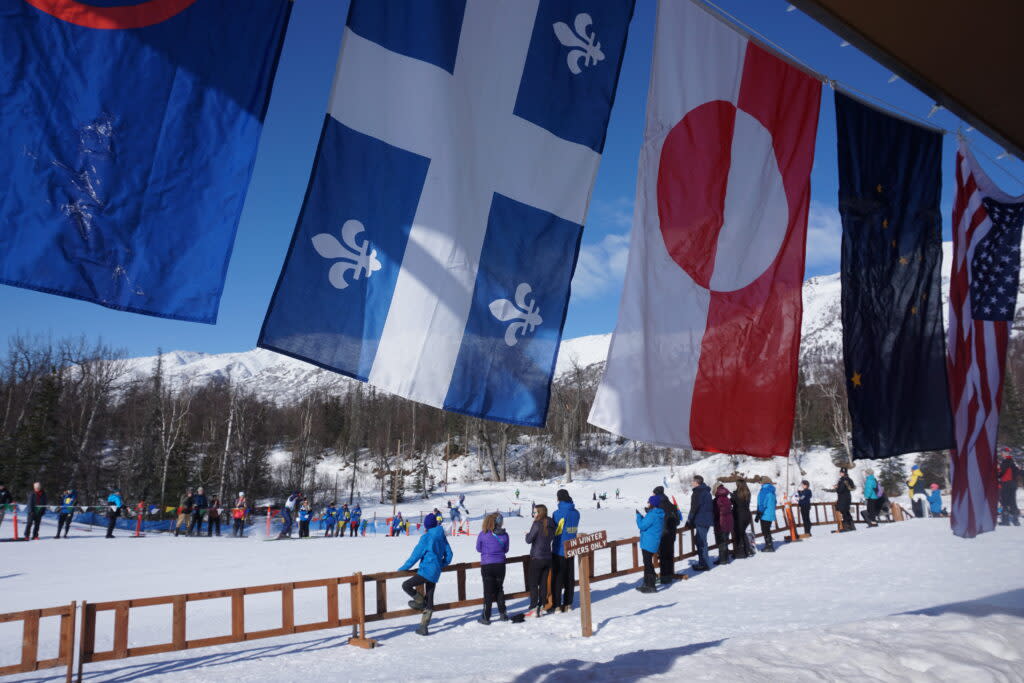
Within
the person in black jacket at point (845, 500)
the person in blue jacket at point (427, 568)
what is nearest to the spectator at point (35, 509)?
the person in blue jacket at point (427, 568)

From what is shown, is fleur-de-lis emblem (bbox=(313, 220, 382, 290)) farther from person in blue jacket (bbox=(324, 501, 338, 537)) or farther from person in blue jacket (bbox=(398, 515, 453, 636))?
person in blue jacket (bbox=(324, 501, 338, 537))

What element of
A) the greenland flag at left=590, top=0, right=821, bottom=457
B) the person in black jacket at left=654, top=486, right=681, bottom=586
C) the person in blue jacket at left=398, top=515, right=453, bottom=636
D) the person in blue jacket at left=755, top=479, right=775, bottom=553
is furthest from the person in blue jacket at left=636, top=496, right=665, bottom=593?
the greenland flag at left=590, top=0, right=821, bottom=457

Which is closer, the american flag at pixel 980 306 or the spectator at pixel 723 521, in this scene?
the american flag at pixel 980 306

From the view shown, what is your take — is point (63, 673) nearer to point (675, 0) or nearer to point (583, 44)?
point (583, 44)

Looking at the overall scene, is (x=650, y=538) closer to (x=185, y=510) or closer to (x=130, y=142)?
(x=130, y=142)

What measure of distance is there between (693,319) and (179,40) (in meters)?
3.57

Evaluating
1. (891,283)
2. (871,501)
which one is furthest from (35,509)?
(871,501)

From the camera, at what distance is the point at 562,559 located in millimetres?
10148

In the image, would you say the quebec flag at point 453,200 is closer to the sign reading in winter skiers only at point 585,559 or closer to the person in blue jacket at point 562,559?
the sign reading in winter skiers only at point 585,559

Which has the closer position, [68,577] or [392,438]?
[68,577]

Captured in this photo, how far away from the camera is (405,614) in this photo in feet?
31.7

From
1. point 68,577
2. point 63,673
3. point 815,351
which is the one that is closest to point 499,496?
point 68,577

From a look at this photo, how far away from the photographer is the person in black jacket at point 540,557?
973 cm

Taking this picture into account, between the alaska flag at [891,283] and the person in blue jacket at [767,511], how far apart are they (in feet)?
33.5
